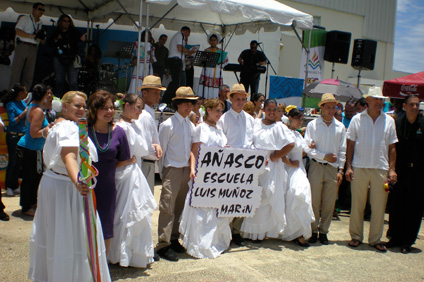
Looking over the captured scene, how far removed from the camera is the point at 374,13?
80.5ft

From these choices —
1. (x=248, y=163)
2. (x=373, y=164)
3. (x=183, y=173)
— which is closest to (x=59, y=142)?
(x=183, y=173)

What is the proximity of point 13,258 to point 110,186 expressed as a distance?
153 centimetres

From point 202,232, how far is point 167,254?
0.52 m

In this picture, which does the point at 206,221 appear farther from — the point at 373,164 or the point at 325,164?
the point at 373,164

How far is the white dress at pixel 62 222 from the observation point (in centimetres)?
347

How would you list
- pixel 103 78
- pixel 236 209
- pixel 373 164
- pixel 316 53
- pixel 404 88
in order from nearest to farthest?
pixel 236 209, pixel 373 164, pixel 404 88, pixel 103 78, pixel 316 53

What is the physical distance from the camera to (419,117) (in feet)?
20.7

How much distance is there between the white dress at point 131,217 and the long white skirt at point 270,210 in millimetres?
1806

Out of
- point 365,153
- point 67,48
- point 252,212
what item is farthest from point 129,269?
point 67,48

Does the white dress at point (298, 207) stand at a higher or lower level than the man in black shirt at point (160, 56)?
lower

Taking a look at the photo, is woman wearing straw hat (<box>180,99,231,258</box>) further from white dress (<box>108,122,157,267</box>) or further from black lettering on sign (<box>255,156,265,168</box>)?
white dress (<box>108,122,157,267</box>)

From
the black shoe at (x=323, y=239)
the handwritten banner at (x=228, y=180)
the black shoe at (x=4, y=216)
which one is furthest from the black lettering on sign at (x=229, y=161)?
the black shoe at (x=4, y=216)

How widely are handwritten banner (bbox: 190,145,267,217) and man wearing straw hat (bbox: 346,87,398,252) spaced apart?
152 centimetres

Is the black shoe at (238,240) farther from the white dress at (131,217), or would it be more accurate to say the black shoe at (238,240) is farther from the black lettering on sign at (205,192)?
the white dress at (131,217)
